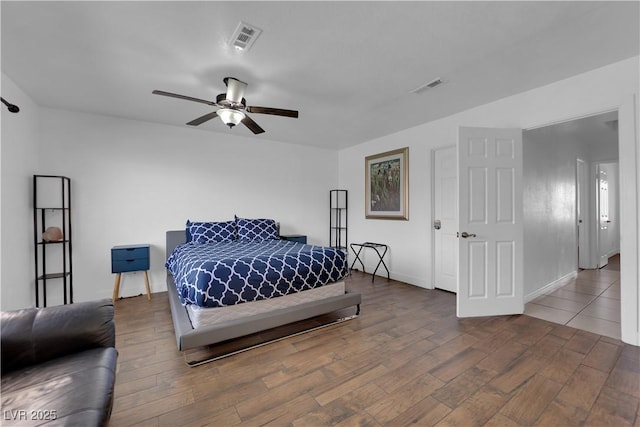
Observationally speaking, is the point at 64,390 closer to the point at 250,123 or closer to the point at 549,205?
the point at 250,123

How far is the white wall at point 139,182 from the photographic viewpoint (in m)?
3.46

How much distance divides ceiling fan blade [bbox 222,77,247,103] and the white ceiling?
8 cm

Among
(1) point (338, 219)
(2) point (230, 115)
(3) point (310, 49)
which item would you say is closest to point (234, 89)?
(2) point (230, 115)

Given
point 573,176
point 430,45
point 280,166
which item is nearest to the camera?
point 430,45

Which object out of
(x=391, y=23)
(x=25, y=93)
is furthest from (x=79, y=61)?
(x=391, y=23)

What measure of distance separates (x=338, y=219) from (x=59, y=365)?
15.7 feet

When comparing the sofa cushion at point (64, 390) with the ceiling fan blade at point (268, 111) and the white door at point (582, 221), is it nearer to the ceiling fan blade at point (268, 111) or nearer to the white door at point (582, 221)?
the ceiling fan blade at point (268, 111)

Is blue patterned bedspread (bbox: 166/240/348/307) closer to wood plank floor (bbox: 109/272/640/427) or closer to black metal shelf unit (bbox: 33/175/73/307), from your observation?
wood plank floor (bbox: 109/272/640/427)

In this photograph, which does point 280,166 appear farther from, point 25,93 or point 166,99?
point 25,93

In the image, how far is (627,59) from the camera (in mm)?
2330

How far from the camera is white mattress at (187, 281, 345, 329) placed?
85.9 inches

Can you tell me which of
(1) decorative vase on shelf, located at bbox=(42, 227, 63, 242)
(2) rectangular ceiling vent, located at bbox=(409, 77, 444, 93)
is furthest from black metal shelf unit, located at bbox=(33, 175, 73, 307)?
(2) rectangular ceiling vent, located at bbox=(409, 77, 444, 93)

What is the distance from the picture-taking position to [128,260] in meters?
3.48

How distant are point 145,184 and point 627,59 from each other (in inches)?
220
